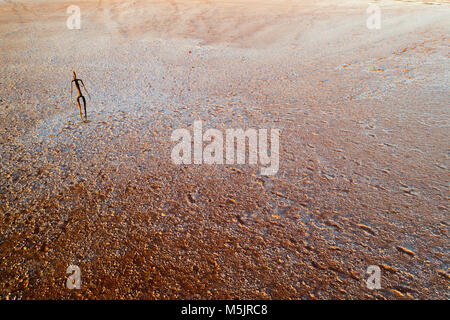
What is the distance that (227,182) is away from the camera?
2104mm

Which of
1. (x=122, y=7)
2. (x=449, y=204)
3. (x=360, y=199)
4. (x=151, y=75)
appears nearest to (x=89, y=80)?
(x=151, y=75)

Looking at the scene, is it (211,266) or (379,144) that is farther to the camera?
(379,144)

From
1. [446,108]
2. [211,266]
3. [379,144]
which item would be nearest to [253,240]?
[211,266]

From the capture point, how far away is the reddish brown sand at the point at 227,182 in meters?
1.47

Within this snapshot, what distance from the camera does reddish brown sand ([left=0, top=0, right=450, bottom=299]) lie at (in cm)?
147

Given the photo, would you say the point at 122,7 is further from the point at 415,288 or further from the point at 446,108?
the point at 415,288

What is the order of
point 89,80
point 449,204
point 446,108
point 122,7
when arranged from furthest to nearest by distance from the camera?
point 122,7, point 89,80, point 446,108, point 449,204

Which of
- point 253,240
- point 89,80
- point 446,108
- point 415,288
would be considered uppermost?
point 89,80

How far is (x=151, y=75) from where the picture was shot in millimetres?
4156

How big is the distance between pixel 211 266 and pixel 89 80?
11.1 ft

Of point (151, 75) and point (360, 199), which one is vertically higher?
point (151, 75)

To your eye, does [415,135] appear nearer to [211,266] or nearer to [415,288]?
[415,288]

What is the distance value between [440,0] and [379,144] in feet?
36.5

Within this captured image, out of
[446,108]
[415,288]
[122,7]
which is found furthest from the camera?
[122,7]
